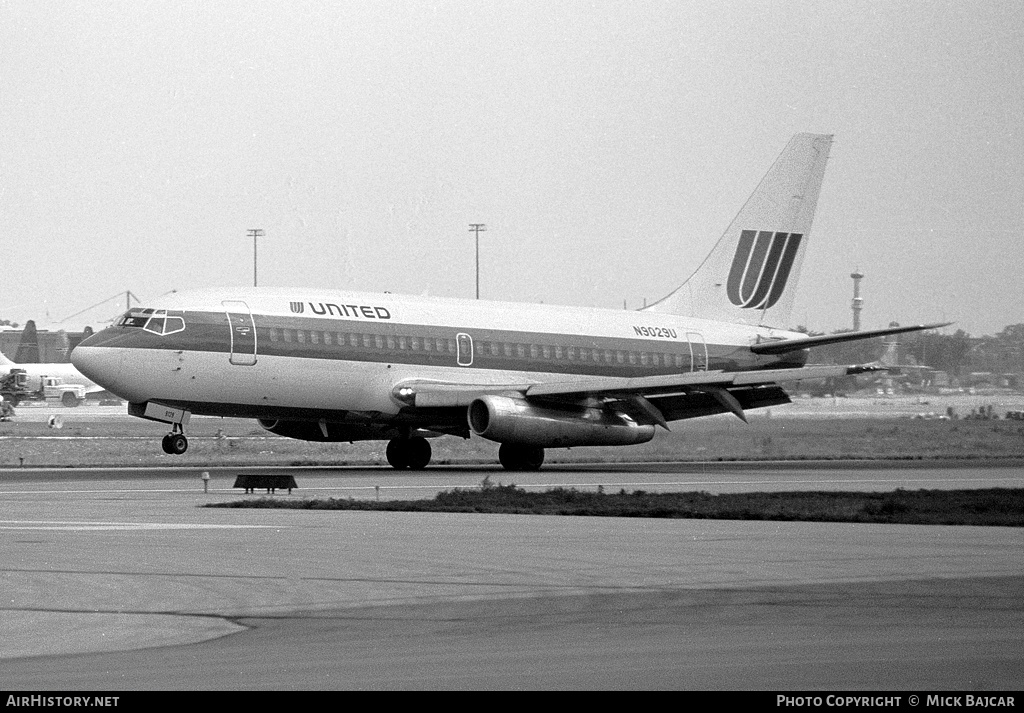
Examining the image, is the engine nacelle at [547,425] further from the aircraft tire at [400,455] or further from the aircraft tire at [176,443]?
the aircraft tire at [176,443]

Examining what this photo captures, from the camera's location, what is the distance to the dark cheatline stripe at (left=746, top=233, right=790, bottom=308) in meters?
46.4

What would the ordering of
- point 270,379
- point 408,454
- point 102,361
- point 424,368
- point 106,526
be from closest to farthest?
1. point 106,526
2. point 102,361
3. point 270,379
4. point 424,368
5. point 408,454

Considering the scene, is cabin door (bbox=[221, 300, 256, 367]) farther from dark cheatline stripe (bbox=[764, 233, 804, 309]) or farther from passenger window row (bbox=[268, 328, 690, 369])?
dark cheatline stripe (bbox=[764, 233, 804, 309])

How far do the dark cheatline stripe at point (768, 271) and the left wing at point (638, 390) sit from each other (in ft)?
26.2

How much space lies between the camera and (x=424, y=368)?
3809 centimetres

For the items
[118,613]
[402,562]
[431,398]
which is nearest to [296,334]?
[431,398]

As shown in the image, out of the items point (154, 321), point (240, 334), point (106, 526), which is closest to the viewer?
point (106, 526)

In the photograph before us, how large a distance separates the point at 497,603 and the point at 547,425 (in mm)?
25051

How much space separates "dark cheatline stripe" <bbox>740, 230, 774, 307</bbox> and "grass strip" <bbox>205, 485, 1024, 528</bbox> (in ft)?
67.4

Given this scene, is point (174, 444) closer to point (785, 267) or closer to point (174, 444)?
point (174, 444)

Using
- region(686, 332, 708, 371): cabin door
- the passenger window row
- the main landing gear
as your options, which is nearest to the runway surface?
the main landing gear

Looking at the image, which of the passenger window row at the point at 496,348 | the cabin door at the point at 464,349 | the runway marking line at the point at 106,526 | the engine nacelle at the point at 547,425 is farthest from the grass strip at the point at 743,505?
the cabin door at the point at 464,349

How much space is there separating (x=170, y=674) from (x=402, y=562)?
6293mm

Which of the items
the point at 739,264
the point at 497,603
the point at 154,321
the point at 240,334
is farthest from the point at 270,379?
the point at 497,603
